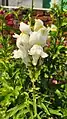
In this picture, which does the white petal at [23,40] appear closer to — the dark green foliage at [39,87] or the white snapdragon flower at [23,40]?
the white snapdragon flower at [23,40]

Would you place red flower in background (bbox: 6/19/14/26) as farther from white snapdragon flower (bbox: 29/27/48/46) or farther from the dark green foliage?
white snapdragon flower (bbox: 29/27/48/46)

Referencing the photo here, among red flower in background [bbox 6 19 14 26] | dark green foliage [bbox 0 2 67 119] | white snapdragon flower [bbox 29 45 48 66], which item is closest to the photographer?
white snapdragon flower [bbox 29 45 48 66]

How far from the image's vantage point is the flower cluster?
1929mm

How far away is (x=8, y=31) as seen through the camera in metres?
2.66

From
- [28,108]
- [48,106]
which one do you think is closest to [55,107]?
[48,106]

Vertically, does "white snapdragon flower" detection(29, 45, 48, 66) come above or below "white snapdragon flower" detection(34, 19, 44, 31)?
below

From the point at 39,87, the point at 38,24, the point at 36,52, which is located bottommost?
the point at 39,87

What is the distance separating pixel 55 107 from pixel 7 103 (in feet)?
0.91

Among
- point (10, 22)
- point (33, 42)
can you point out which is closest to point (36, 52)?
point (33, 42)

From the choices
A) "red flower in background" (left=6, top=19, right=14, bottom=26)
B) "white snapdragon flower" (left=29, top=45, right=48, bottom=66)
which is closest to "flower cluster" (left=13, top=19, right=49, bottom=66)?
"white snapdragon flower" (left=29, top=45, right=48, bottom=66)

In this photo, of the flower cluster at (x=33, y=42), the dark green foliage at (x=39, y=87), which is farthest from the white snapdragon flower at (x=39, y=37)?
the dark green foliage at (x=39, y=87)

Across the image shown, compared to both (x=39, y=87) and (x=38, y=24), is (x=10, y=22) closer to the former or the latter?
(x=39, y=87)

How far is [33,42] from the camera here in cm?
194

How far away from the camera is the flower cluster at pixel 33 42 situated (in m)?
1.93
